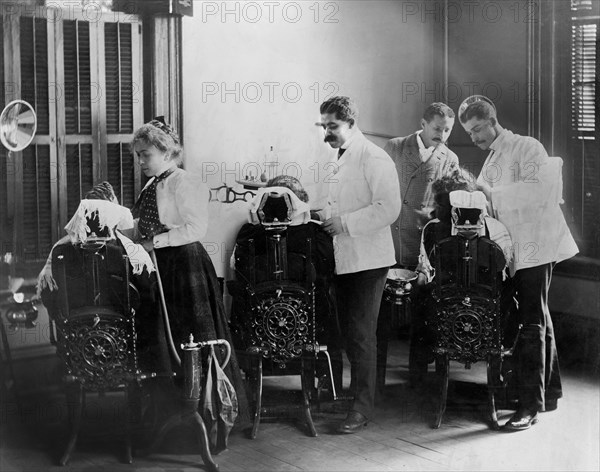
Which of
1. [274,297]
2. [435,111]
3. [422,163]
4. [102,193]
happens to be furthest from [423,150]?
[102,193]

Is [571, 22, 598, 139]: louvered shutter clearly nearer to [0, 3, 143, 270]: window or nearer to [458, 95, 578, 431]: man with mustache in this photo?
[458, 95, 578, 431]: man with mustache

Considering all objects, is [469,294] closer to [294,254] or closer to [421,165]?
[421,165]

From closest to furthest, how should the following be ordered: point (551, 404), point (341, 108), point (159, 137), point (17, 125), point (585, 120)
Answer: point (17, 125) < point (159, 137) < point (341, 108) < point (585, 120) < point (551, 404)

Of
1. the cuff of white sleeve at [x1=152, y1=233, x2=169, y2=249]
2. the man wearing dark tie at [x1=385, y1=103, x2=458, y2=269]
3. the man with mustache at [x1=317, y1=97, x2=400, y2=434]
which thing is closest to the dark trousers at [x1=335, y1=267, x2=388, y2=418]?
the man with mustache at [x1=317, y1=97, x2=400, y2=434]

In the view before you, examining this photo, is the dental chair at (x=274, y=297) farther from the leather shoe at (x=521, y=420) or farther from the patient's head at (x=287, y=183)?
the leather shoe at (x=521, y=420)

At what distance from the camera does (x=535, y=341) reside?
3.60 metres

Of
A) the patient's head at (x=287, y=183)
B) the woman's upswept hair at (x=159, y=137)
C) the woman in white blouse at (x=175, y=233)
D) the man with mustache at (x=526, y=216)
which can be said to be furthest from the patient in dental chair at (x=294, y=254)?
the man with mustache at (x=526, y=216)

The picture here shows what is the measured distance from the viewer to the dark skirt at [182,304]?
3371mm

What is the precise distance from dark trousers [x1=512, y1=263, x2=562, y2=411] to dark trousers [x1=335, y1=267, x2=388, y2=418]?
1.97 feet

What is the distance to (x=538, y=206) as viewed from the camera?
3.56m

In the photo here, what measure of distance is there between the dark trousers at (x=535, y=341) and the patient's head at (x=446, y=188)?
40 centimetres

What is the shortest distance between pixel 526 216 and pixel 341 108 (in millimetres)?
904

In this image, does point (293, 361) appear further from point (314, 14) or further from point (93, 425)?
point (314, 14)

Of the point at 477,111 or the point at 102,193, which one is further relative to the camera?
the point at 477,111
